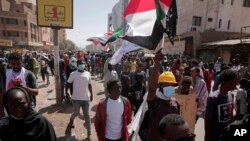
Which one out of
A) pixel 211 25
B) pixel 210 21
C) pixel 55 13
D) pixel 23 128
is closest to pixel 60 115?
pixel 55 13

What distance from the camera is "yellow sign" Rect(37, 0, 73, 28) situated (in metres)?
8.14

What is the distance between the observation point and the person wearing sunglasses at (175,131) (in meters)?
1.94

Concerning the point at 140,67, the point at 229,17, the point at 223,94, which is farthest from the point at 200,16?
the point at 223,94

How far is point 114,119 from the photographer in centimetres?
377

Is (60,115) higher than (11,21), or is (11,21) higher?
(11,21)

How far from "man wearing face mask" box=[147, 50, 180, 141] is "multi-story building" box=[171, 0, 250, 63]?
1861 centimetres

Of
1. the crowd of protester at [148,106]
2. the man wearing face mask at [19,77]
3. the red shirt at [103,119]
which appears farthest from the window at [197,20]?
the man wearing face mask at [19,77]

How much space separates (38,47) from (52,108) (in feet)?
211

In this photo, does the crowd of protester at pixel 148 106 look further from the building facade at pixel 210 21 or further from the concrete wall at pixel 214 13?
the concrete wall at pixel 214 13

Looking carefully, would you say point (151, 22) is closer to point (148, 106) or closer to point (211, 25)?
point (148, 106)

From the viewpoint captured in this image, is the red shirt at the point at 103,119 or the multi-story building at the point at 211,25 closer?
the red shirt at the point at 103,119

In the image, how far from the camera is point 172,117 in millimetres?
2061

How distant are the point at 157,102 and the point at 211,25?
4098 cm

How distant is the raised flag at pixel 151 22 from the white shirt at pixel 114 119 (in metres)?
0.99
